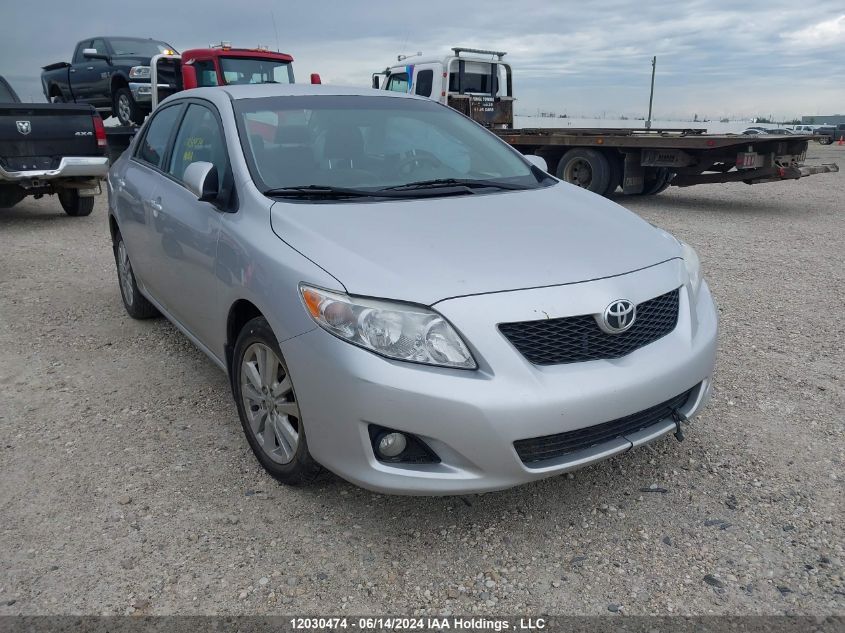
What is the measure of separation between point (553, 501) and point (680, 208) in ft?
31.5

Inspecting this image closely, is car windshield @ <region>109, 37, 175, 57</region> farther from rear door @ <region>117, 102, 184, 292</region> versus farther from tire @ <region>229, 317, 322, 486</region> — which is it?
tire @ <region>229, 317, 322, 486</region>

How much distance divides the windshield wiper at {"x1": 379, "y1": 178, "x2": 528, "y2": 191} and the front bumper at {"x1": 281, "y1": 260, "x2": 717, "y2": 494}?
110 cm

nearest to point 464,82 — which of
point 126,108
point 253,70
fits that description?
point 253,70

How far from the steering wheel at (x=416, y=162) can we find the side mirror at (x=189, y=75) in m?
9.71

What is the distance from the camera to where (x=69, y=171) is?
29.4 feet

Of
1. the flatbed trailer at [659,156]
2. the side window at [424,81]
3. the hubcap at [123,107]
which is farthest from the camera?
the hubcap at [123,107]

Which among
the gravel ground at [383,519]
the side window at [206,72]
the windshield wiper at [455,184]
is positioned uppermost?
the side window at [206,72]

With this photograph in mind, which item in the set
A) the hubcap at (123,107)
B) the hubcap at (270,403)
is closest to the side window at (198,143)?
the hubcap at (270,403)

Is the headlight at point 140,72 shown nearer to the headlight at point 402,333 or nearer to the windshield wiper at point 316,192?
the windshield wiper at point 316,192

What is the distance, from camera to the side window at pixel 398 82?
14.1 m

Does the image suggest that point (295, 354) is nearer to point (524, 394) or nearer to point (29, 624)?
point (524, 394)

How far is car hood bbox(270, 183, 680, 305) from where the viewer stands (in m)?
2.47

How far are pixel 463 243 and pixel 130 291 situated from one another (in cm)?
329

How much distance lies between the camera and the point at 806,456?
3277 mm
